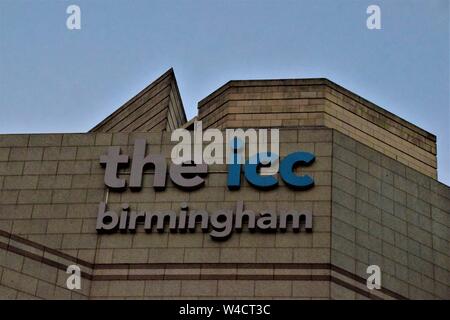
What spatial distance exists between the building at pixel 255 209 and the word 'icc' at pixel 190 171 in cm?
27

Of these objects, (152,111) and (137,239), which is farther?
(152,111)

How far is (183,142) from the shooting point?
41.8 m

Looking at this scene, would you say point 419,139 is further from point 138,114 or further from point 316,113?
point 138,114

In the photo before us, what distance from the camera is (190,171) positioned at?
41062 mm

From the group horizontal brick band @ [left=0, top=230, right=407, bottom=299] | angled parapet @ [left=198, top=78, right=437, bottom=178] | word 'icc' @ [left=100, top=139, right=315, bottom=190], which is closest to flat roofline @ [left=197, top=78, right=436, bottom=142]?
angled parapet @ [left=198, top=78, right=437, bottom=178]

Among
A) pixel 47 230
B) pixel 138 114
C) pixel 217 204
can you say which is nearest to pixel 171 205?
pixel 217 204

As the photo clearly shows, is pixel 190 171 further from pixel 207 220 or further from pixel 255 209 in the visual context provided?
pixel 255 209

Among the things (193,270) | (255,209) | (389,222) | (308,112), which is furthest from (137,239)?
(389,222)

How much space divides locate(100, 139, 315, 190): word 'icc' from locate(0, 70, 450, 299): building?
268mm

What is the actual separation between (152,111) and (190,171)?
6.35 metres

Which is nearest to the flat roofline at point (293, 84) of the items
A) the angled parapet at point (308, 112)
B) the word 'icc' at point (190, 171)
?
the angled parapet at point (308, 112)

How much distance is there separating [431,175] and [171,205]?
11.9 metres
